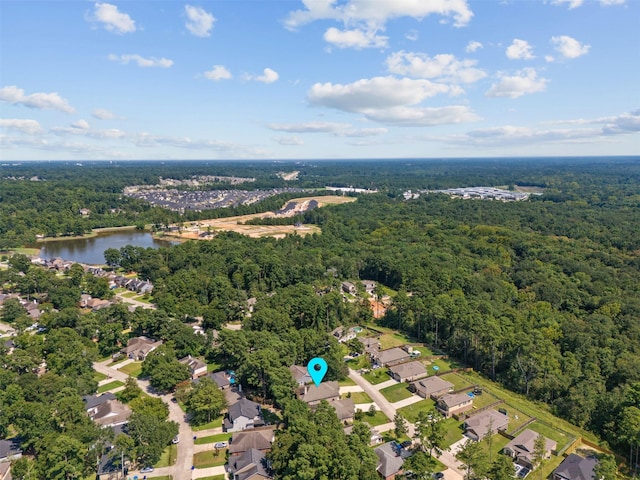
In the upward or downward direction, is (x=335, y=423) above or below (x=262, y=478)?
above

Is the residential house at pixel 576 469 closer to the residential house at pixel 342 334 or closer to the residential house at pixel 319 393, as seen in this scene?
the residential house at pixel 319 393

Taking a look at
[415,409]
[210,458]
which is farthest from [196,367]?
[415,409]

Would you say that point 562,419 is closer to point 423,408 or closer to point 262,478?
point 423,408

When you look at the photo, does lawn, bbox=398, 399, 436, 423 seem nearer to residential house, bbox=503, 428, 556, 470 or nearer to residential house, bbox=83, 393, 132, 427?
residential house, bbox=503, 428, 556, 470

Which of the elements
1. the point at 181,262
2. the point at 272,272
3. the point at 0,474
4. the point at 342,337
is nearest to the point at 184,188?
the point at 181,262

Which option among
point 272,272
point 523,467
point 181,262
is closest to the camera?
point 523,467

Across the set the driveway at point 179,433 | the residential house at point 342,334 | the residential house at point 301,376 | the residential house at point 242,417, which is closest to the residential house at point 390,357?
the residential house at point 342,334
